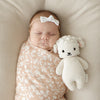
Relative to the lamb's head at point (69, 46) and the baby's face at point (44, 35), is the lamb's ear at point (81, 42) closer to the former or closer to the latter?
the lamb's head at point (69, 46)

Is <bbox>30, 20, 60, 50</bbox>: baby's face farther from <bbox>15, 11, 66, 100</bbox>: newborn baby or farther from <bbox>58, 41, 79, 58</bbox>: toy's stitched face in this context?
<bbox>58, 41, 79, 58</bbox>: toy's stitched face

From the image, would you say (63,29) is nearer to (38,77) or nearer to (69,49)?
(69,49)

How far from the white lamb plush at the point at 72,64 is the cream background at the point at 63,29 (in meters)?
0.06

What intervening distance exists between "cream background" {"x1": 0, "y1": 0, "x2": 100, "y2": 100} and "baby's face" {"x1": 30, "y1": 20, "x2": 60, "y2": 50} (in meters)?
0.12

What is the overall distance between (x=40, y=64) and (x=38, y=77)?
9 centimetres

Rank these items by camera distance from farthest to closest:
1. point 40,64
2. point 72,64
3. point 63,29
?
point 63,29
point 40,64
point 72,64

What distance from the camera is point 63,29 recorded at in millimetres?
1366

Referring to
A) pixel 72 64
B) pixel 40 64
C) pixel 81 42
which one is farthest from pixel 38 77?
pixel 81 42

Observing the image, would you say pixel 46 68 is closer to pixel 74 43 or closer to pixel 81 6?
pixel 74 43

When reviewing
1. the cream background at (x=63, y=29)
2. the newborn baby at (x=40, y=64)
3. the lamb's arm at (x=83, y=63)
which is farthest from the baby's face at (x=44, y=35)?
the lamb's arm at (x=83, y=63)

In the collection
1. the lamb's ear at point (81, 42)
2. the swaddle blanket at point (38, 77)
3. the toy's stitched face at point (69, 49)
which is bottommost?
the swaddle blanket at point (38, 77)

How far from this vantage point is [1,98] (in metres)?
1.15

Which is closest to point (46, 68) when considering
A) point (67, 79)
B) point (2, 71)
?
point (67, 79)

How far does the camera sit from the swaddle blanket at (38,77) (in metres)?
1.14
